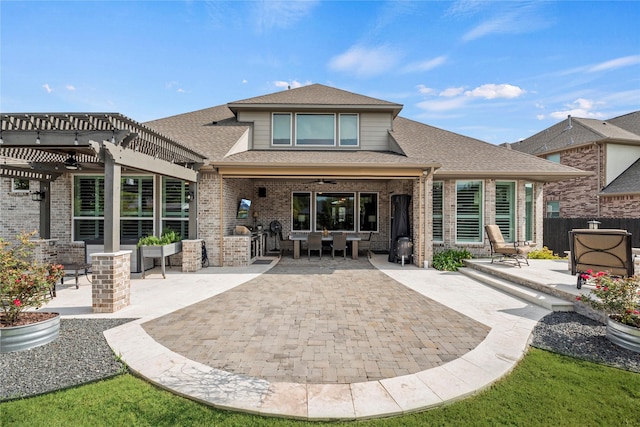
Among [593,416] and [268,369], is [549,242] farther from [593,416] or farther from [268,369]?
[268,369]

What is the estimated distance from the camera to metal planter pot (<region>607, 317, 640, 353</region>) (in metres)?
3.69

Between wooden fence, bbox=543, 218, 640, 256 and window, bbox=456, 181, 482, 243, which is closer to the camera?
window, bbox=456, 181, 482, 243

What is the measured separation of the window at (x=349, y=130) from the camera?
11.9 metres

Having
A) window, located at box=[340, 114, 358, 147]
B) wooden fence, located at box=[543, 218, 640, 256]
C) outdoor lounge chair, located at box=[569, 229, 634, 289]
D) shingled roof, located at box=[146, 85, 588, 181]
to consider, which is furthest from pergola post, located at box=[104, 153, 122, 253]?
wooden fence, located at box=[543, 218, 640, 256]

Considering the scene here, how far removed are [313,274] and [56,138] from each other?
6.42 metres

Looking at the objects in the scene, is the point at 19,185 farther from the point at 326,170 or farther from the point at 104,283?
the point at 326,170

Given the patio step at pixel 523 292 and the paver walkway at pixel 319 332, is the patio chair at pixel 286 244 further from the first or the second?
the patio step at pixel 523 292

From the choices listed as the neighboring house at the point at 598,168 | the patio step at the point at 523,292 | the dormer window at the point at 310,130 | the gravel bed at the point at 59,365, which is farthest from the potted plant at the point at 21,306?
the neighboring house at the point at 598,168

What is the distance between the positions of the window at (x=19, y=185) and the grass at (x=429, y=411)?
10.1 meters

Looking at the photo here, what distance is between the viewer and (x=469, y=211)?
33.3ft

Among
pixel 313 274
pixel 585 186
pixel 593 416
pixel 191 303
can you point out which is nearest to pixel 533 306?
pixel 593 416

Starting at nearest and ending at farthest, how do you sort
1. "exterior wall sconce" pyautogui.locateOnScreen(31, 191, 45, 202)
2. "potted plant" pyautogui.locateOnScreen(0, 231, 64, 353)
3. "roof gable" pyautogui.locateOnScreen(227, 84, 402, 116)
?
"potted plant" pyautogui.locateOnScreen(0, 231, 64, 353) → "exterior wall sconce" pyautogui.locateOnScreen(31, 191, 45, 202) → "roof gable" pyautogui.locateOnScreen(227, 84, 402, 116)

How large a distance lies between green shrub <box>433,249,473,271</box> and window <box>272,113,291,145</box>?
23.6ft

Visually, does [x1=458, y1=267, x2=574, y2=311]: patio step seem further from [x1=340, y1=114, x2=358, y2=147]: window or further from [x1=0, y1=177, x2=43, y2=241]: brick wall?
[x1=0, y1=177, x2=43, y2=241]: brick wall
